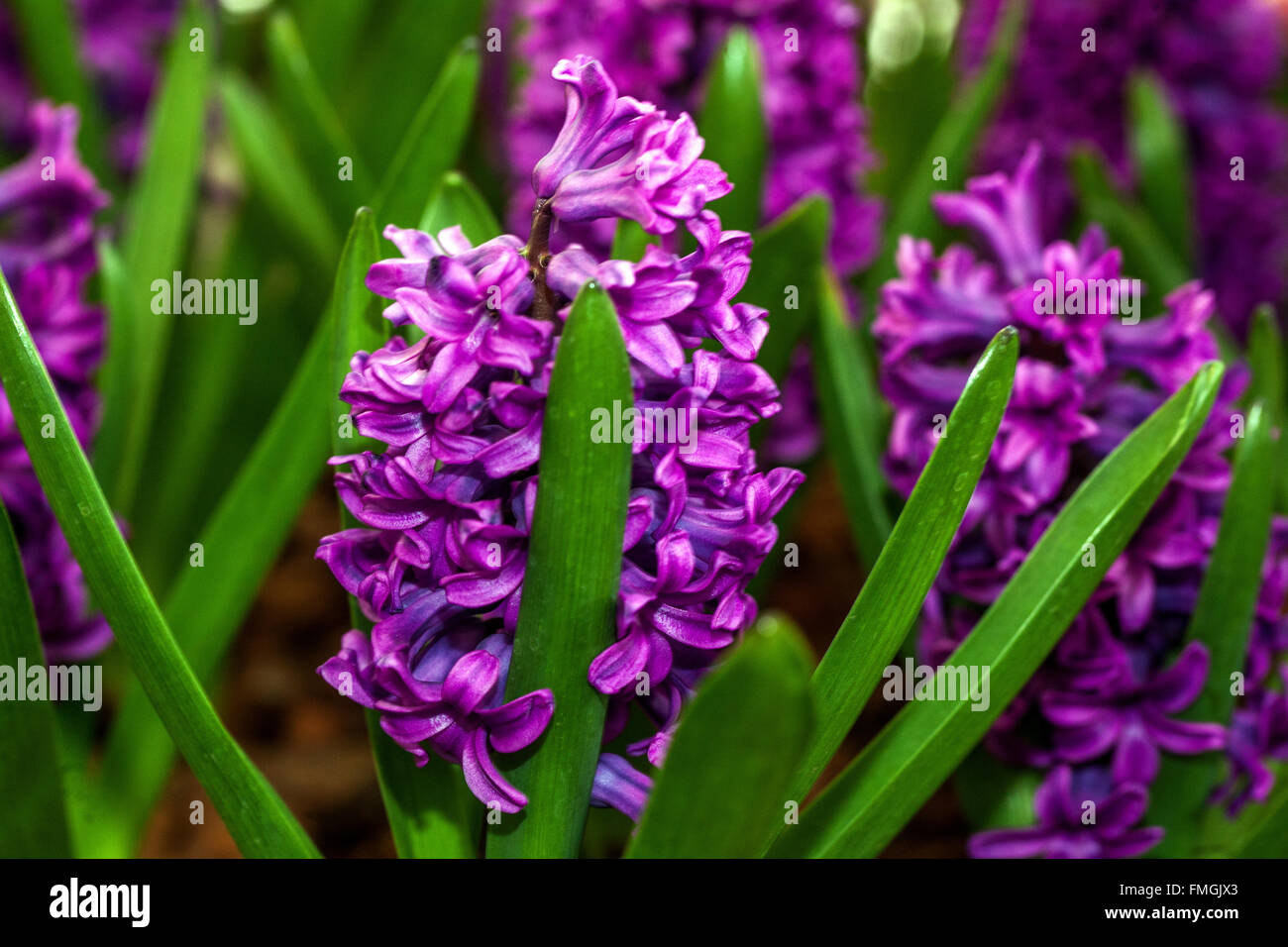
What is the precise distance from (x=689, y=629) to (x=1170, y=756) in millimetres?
631

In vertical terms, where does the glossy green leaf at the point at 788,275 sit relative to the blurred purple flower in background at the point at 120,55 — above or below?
below

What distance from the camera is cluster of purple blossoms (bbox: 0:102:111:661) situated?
1.10 meters

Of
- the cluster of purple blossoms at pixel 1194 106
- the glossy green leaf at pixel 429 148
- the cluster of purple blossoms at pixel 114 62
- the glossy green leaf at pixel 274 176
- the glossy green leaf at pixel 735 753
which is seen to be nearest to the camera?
the glossy green leaf at pixel 735 753

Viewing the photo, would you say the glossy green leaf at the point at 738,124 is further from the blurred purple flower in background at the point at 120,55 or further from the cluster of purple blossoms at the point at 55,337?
the blurred purple flower in background at the point at 120,55

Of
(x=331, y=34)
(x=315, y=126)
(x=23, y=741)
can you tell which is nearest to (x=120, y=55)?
(x=331, y=34)

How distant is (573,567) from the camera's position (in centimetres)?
74

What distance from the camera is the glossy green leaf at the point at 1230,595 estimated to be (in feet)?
3.40

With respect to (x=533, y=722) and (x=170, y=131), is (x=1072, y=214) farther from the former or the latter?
(x=533, y=722)

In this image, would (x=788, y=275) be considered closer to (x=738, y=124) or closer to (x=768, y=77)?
(x=738, y=124)

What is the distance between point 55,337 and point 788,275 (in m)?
0.75

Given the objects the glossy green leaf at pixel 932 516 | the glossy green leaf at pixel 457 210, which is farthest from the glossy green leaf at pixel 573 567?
the glossy green leaf at pixel 457 210

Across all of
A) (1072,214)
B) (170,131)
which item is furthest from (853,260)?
(170,131)

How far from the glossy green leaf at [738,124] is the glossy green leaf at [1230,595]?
0.55 meters

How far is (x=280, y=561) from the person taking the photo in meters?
2.26
